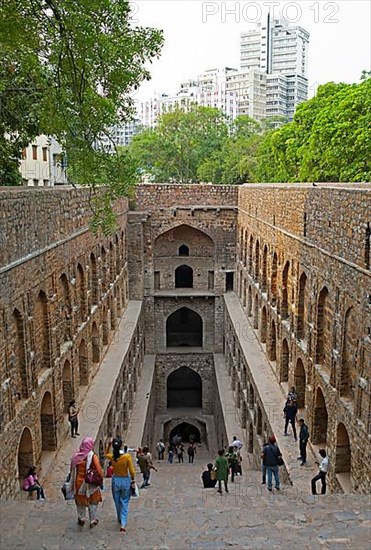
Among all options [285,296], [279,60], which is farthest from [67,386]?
[279,60]

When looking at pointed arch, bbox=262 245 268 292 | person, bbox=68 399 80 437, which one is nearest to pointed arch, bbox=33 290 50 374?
person, bbox=68 399 80 437

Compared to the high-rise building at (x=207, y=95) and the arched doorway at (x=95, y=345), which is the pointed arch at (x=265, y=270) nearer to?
the arched doorway at (x=95, y=345)

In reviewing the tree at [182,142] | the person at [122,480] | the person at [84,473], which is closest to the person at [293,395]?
the person at [122,480]

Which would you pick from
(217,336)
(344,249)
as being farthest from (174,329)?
(344,249)

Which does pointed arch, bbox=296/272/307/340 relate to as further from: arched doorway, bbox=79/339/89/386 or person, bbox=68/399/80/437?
arched doorway, bbox=79/339/89/386

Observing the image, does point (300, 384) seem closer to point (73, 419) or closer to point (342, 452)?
point (342, 452)

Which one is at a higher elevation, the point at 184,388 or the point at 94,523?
the point at 94,523

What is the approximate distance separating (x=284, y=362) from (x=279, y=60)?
9248 centimetres

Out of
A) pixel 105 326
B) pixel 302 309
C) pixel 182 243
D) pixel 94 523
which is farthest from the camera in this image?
pixel 182 243

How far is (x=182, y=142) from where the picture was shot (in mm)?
42188

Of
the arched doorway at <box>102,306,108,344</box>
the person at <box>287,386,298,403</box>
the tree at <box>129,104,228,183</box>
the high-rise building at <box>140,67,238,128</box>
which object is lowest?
the person at <box>287,386,298,403</box>

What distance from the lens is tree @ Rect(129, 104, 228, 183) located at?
138 ft

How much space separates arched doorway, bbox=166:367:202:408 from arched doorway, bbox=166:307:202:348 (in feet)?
4.77

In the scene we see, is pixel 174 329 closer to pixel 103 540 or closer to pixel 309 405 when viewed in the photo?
pixel 309 405
